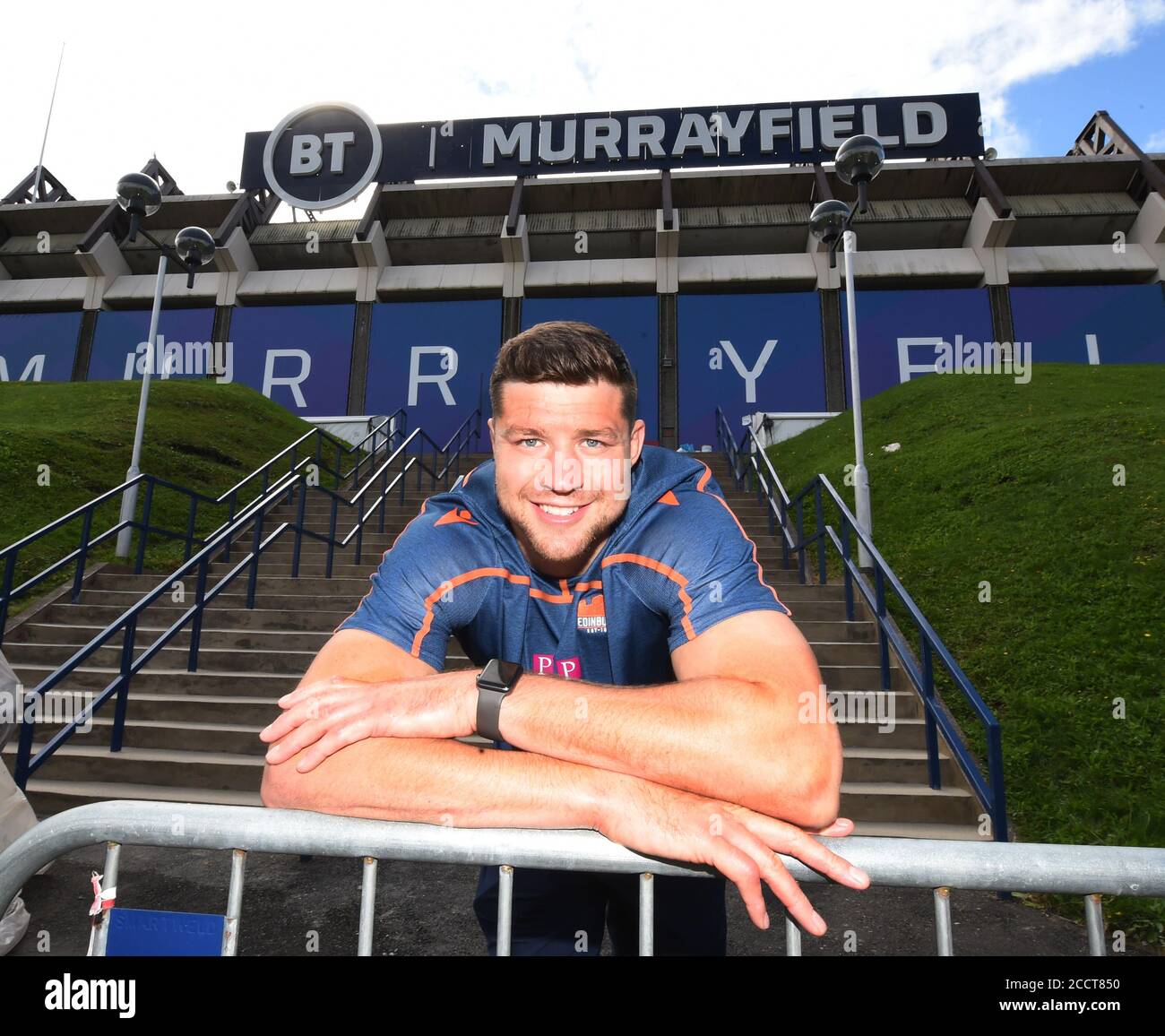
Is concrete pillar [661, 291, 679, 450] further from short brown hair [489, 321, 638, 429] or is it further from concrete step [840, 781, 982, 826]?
short brown hair [489, 321, 638, 429]

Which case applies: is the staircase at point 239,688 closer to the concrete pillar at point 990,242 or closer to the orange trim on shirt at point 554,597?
the orange trim on shirt at point 554,597

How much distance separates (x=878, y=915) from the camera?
3396mm

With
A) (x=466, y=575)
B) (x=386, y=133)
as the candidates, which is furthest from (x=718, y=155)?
(x=466, y=575)

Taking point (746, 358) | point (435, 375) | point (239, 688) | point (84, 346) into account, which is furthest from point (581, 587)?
point (84, 346)

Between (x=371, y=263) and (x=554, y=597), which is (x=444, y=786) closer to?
(x=554, y=597)

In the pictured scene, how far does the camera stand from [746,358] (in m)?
17.7

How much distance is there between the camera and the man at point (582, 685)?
4.41 feet

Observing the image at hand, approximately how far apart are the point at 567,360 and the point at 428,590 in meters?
0.75

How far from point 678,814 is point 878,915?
2849mm

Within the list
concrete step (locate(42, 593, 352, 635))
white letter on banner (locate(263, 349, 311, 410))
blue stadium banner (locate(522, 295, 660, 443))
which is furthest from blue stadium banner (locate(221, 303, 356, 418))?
concrete step (locate(42, 593, 352, 635))

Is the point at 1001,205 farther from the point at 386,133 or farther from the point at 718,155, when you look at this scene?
the point at 386,133

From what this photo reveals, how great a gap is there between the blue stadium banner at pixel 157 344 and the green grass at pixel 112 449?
480 cm

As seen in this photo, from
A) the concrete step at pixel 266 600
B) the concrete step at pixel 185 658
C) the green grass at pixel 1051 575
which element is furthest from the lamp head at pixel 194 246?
the green grass at pixel 1051 575

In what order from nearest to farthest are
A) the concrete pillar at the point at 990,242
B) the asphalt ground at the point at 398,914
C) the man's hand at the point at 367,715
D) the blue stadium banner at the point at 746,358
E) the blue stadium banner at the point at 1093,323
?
the man's hand at the point at 367,715, the asphalt ground at the point at 398,914, the blue stadium banner at the point at 1093,323, the concrete pillar at the point at 990,242, the blue stadium banner at the point at 746,358
